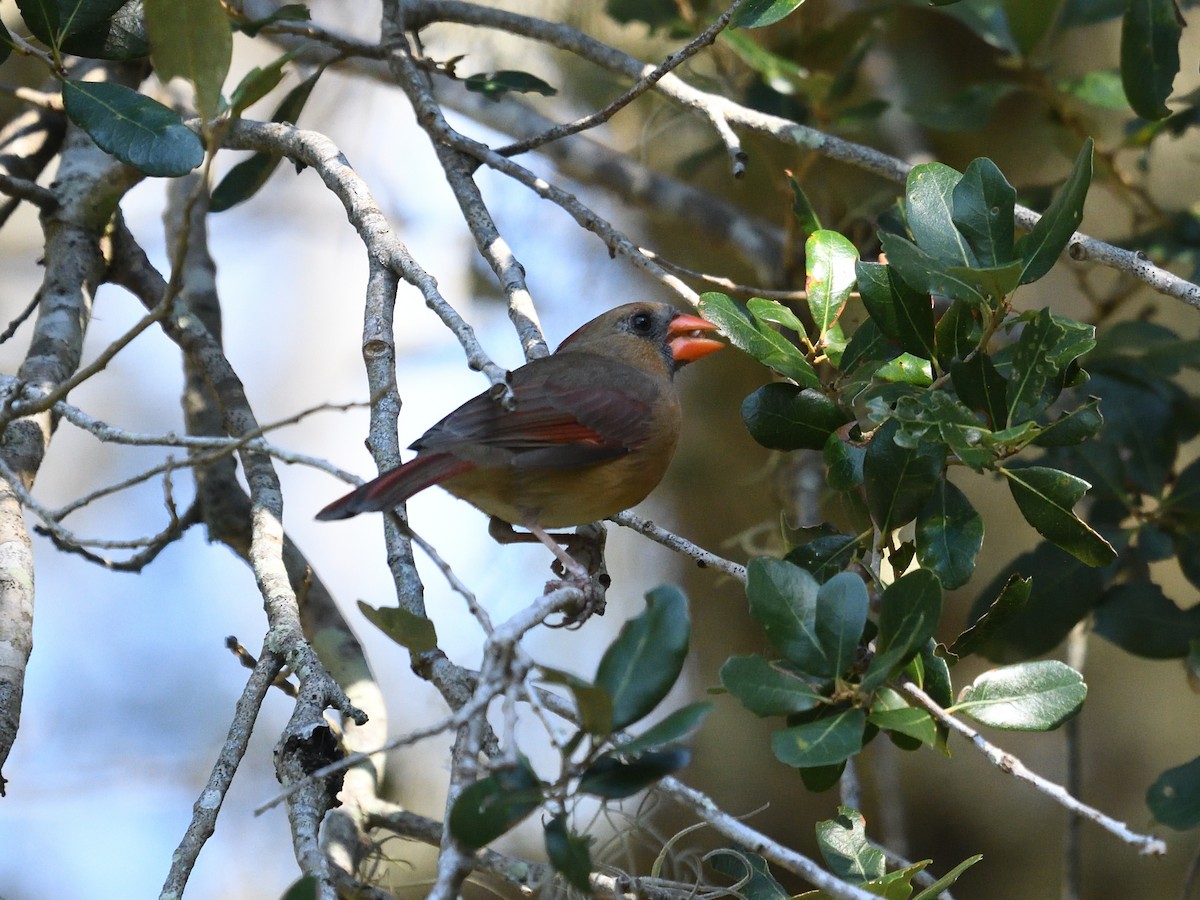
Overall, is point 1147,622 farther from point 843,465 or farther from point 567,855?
point 567,855

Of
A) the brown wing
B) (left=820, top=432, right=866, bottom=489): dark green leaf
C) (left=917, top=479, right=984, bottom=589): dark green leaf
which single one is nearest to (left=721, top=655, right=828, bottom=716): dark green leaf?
(left=917, top=479, right=984, bottom=589): dark green leaf

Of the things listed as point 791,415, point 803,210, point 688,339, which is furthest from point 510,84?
point 791,415

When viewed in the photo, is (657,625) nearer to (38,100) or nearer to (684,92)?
(684,92)

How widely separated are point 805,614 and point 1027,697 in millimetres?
395

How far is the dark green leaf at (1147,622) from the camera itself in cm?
275

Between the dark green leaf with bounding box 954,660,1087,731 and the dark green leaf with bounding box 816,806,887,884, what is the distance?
13.5 inches

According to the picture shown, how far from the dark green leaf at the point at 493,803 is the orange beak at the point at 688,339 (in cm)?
211

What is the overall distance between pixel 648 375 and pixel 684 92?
0.73 m

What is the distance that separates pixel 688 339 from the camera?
3.30m

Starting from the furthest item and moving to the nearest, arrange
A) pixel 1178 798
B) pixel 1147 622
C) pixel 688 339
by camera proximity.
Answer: pixel 688 339
pixel 1147 622
pixel 1178 798

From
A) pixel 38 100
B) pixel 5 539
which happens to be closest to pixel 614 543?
pixel 38 100

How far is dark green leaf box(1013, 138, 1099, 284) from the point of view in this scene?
174cm

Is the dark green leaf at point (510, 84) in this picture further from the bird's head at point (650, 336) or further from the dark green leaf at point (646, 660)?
the dark green leaf at point (646, 660)

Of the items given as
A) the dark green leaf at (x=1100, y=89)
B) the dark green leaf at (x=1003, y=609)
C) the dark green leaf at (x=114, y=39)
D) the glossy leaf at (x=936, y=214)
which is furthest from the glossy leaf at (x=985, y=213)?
the dark green leaf at (x=1100, y=89)
